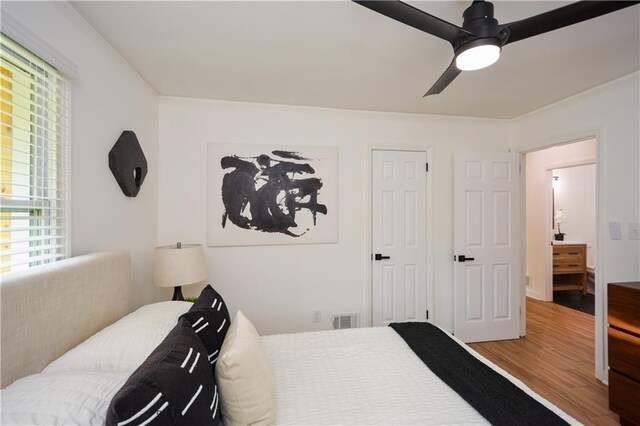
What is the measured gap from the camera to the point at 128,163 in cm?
191

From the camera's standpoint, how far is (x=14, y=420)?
0.65 m

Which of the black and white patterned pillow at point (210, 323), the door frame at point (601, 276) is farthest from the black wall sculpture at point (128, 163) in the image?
the door frame at point (601, 276)

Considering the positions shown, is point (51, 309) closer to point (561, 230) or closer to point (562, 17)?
point (562, 17)

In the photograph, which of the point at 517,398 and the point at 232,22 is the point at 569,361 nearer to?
the point at 517,398

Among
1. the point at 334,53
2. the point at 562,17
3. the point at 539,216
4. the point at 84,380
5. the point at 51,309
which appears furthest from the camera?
the point at 539,216

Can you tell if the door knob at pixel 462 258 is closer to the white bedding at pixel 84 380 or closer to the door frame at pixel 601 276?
the door frame at pixel 601 276

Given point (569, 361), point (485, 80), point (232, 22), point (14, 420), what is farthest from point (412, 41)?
point (569, 361)

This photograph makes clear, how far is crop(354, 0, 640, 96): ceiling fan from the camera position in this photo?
41.9 inches

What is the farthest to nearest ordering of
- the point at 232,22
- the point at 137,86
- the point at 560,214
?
the point at 560,214 → the point at 137,86 → the point at 232,22

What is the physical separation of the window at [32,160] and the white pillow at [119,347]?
0.42 meters

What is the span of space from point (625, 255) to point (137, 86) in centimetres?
410

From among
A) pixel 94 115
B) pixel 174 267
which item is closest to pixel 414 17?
pixel 94 115

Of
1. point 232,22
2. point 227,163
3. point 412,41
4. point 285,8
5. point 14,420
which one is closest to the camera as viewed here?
point 14,420

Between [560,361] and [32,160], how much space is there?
4.19 metres
